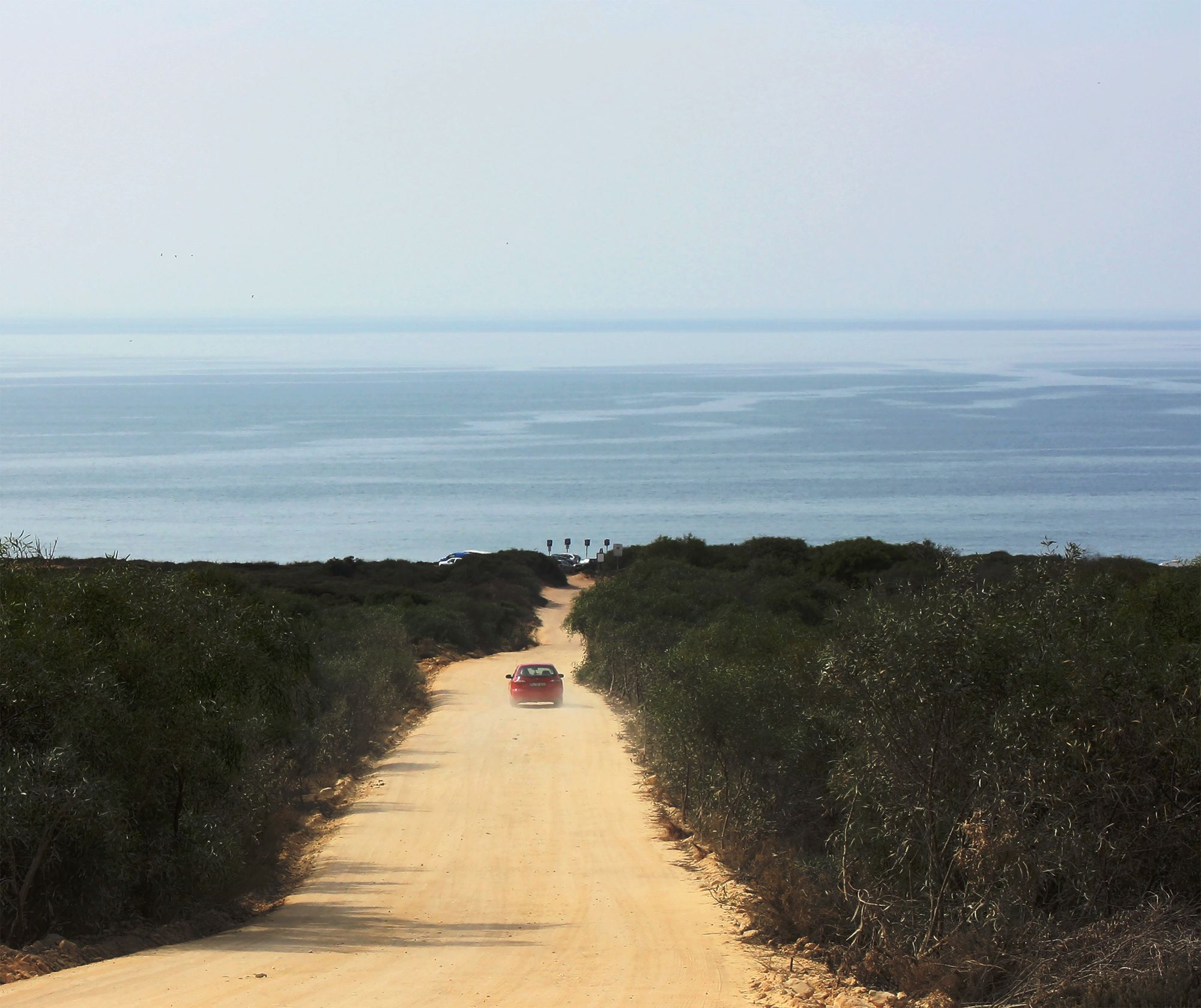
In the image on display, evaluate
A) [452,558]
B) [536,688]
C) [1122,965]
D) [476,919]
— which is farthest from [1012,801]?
[452,558]

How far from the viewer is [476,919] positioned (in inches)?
504

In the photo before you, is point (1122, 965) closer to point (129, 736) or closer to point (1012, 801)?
point (1012, 801)

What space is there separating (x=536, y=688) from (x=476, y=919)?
60.9 feet

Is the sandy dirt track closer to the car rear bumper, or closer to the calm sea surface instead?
the car rear bumper

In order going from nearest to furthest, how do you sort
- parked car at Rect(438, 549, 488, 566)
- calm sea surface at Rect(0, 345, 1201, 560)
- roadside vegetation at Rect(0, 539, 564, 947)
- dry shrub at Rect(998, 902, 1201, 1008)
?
dry shrub at Rect(998, 902, 1201, 1008), roadside vegetation at Rect(0, 539, 564, 947), parked car at Rect(438, 549, 488, 566), calm sea surface at Rect(0, 345, 1201, 560)

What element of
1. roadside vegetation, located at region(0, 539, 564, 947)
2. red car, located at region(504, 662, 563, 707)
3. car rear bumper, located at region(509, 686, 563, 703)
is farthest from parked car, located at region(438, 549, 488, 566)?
roadside vegetation, located at region(0, 539, 564, 947)

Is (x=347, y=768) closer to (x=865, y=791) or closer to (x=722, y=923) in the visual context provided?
(x=722, y=923)

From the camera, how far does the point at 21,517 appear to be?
100 meters

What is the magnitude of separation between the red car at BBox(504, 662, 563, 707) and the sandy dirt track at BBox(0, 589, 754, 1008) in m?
7.13

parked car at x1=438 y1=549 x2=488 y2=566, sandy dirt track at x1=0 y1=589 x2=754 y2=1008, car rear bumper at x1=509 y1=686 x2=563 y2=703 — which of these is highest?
sandy dirt track at x1=0 y1=589 x2=754 y2=1008

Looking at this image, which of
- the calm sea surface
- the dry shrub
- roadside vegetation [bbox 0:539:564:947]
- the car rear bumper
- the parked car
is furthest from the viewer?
the calm sea surface

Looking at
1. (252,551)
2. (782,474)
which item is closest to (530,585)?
(252,551)

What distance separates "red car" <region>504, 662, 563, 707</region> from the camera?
3138 cm

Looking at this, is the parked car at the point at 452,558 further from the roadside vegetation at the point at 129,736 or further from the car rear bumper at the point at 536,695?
the roadside vegetation at the point at 129,736
